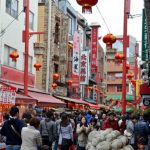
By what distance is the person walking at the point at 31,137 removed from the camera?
10258 millimetres

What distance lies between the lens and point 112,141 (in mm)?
8219

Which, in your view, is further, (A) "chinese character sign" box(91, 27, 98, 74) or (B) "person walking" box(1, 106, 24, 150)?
(A) "chinese character sign" box(91, 27, 98, 74)

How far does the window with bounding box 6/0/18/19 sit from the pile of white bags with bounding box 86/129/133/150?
74.0 ft

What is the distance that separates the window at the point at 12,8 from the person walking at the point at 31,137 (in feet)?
67.3

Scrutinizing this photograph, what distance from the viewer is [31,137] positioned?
33.7 feet

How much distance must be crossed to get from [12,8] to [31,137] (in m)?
21.8

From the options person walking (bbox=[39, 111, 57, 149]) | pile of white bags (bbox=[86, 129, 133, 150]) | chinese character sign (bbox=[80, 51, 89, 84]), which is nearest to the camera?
pile of white bags (bbox=[86, 129, 133, 150])

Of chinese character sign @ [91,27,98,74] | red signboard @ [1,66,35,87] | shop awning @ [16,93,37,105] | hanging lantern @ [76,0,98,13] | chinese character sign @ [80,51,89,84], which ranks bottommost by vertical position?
shop awning @ [16,93,37,105]

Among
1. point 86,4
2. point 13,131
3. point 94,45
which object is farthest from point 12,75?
point 86,4

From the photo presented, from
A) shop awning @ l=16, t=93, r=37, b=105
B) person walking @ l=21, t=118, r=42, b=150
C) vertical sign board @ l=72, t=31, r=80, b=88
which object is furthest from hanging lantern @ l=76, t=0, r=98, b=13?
vertical sign board @ l=72, t=31, r=80, b=88

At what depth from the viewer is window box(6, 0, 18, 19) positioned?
30.2 m

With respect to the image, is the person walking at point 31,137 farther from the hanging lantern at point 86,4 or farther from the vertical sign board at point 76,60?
the vertical sign board at point 76,60

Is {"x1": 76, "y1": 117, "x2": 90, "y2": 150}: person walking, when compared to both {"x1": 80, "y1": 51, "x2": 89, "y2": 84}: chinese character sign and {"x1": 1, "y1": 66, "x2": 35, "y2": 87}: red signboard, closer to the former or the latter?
{"x1": 1, "y1": 66, "x2": 35, "y2": 87}: red signboard

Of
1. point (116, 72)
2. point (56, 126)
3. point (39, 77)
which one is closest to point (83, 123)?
point (56, 126)
